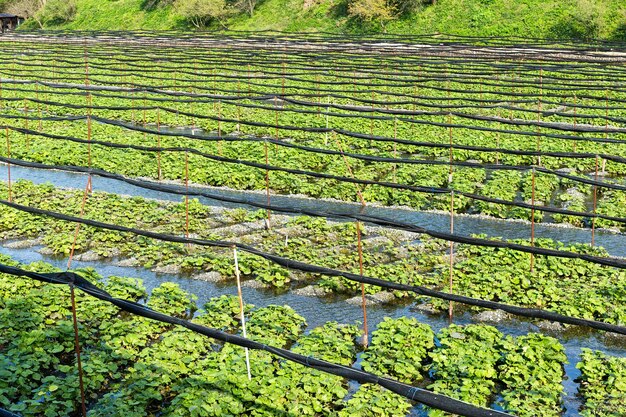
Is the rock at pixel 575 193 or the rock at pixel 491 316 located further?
the rock at pixel 575 193

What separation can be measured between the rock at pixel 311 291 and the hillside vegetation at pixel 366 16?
131 feet

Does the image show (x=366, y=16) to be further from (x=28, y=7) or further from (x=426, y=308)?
(x=426, y=308)

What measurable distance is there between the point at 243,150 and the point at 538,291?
1019 centimetres

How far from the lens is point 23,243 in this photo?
45.6ft

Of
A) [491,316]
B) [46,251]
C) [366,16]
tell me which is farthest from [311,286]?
[366,16]

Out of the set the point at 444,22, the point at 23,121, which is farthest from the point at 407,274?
the point at 444,22

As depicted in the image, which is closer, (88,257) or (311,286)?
(311,286)

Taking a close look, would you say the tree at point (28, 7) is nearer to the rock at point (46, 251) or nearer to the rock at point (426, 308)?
the rock at point (46, 251)

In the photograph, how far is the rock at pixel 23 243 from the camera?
13.8m

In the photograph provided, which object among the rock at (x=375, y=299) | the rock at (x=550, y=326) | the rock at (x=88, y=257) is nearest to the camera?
the rock at (x=550, y=326)

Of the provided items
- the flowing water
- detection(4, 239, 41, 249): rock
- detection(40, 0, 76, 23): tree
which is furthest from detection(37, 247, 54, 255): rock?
detection(40, 0, 76, 23): tree

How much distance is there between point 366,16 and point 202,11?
13627 millimetres

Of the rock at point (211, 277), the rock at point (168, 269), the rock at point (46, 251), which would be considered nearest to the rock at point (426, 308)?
the rock at point (211, 277)

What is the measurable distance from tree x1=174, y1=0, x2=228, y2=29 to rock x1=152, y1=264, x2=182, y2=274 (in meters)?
49.9
